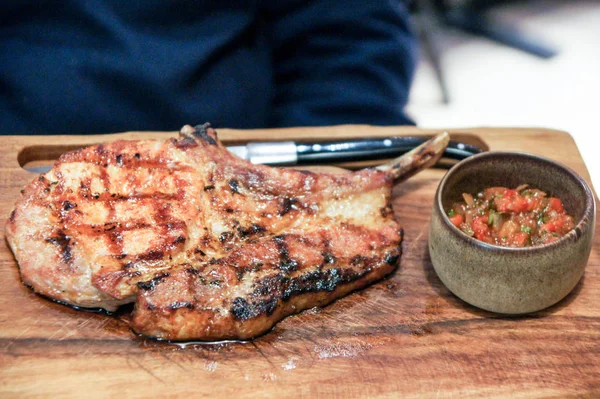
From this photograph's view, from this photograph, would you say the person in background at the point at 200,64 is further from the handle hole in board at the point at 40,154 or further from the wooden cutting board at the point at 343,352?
the wooden cutting board at the point at 343,352

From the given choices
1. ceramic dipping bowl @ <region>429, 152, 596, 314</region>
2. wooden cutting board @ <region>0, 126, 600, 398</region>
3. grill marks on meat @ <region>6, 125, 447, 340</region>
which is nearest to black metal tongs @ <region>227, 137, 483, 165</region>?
grill marks on meat @ <region>6, 125, 447, 340</region>

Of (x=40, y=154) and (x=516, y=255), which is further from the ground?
(x=40, y=154)

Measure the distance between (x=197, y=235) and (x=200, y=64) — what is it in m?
0.98

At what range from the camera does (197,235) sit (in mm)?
2037

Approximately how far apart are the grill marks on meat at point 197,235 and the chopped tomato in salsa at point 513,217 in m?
0.25

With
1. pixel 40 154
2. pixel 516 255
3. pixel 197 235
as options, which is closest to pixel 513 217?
pixel 516 255

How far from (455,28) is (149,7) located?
4.03m

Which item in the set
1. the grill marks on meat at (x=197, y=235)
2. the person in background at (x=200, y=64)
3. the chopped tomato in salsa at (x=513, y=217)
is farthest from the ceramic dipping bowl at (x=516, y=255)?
the person in background at (x=200, y=64)

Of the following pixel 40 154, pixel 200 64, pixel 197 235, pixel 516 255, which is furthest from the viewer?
pixel 200 64

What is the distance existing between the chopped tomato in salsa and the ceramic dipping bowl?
0.05m

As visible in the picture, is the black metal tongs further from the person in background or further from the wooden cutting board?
the wooden cutting board

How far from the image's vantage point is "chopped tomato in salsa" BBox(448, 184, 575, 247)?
2020 millimetres

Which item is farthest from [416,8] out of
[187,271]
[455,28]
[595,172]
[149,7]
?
[187,271]

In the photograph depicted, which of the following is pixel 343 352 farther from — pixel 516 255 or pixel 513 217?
pixel 513 217
